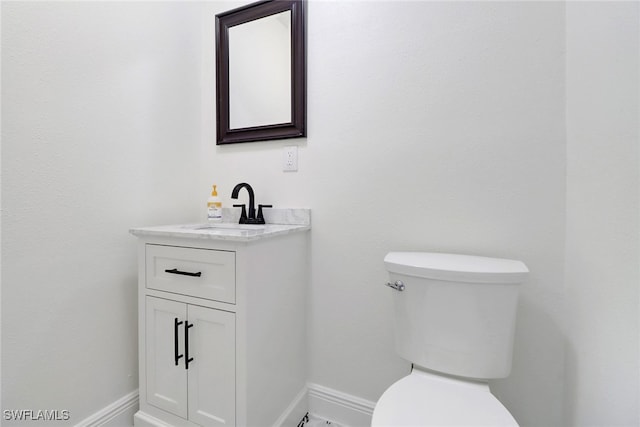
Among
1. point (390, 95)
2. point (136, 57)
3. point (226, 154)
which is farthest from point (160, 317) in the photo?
point (390, 95)

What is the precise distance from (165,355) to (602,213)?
1.47 m

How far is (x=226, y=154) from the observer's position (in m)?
1.48

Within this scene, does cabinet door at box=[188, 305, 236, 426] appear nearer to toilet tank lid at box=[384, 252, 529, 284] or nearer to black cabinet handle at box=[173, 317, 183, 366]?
black cabinet handle at box=[173, 317, 183, 366]

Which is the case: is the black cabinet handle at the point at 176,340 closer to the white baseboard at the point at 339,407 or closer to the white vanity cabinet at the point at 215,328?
the white vanity cabinet at the point at 215,328

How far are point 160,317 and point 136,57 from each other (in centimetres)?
110

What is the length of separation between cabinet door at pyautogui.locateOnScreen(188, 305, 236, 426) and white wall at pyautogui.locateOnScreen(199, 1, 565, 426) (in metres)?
0.44

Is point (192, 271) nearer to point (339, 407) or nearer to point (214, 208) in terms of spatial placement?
point (214, 208)

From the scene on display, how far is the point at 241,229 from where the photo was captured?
1.12 m

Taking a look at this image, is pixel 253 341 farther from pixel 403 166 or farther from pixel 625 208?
pixel 625 208

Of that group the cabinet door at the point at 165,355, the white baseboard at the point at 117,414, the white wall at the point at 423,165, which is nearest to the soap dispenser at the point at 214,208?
the white wall at the point at 423,165

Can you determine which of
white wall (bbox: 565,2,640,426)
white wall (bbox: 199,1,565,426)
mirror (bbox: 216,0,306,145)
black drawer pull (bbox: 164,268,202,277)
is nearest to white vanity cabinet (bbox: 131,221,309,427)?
black drawer pull (bbox: 164,268,202,277)

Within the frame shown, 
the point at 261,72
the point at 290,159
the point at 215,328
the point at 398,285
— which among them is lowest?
the point at 215,328

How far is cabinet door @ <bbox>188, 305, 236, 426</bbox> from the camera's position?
95 centimetres

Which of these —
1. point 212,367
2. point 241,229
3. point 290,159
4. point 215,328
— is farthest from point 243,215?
point 212,367
